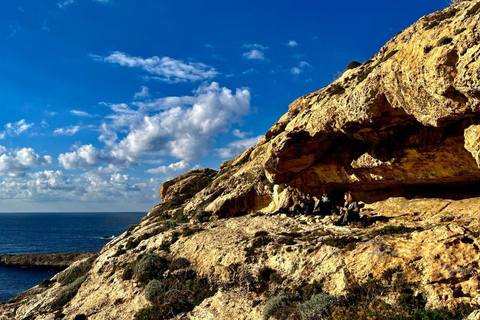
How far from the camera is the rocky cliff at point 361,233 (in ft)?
35.0

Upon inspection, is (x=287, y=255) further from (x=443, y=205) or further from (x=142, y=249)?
(x=142, y=249)

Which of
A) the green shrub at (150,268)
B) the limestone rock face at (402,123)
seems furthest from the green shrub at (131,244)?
the limestone rock face at (402,123)

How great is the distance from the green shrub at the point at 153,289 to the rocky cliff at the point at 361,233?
0.29ft

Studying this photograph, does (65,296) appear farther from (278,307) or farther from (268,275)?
(278,307)

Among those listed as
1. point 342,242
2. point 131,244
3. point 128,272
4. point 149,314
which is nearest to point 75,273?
point 131,244

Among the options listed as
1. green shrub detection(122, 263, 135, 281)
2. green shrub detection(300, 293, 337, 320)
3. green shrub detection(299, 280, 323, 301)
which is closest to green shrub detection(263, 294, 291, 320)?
green shrub detection(299, 280, 323, 301)

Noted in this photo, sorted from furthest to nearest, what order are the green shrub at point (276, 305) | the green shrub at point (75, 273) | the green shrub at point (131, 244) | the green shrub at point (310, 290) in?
the green shrub at point (75, 273) < the green shrub at point (131, 244) < the green shrub at point (310, 290) < the green shrub at point (276, 305)

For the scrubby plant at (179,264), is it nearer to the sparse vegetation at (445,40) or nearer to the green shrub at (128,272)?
the green shrub at (128,272)

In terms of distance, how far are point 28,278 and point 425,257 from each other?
7242 cm

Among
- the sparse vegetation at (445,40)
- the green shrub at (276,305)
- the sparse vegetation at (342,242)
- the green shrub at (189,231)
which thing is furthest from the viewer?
the green shrub at (189,231)

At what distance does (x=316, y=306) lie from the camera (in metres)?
11.4

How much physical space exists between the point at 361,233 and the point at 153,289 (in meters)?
12.4

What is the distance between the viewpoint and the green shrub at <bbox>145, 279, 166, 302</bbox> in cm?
1761

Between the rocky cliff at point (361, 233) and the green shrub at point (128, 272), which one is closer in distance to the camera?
the rocky cliff at point (361, 233)
